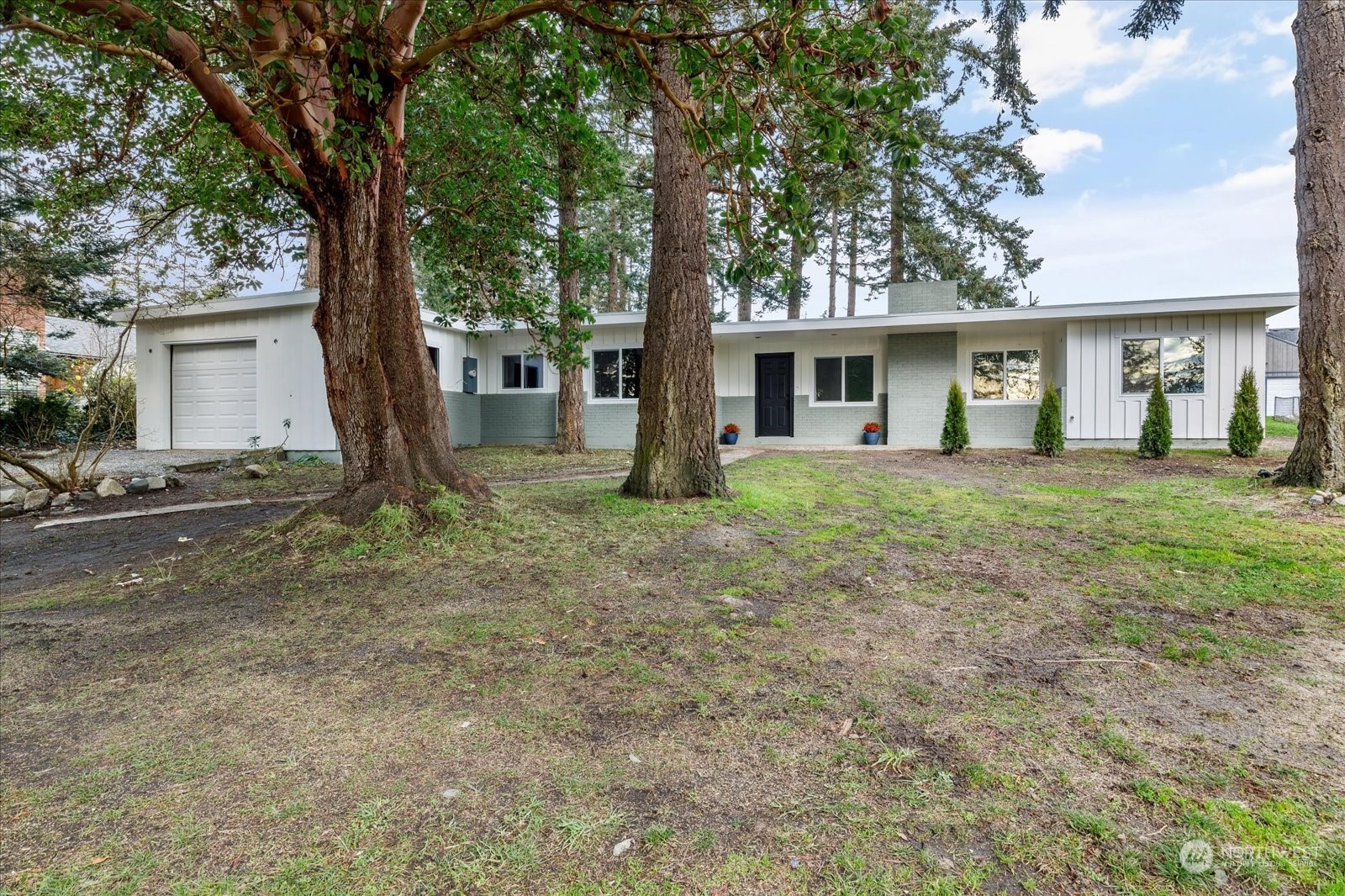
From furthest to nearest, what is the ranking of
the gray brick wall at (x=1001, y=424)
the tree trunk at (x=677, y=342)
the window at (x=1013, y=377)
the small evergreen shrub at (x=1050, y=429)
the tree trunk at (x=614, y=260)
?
1. the tree trunk at (x=614, y=260)
2. the window at (x=1013, y=377)
3. the gray brick wall at (x=1001, y=424)
4. the small evergreen shrub at (x=1050, y=429)
5. the tree trunk at (x=677, y=342)

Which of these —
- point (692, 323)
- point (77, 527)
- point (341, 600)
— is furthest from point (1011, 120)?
point (77, 527)

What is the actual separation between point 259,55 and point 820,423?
41.9 ft

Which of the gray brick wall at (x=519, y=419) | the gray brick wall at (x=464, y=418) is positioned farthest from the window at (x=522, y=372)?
the gray brick wall at (x=464, y=418)

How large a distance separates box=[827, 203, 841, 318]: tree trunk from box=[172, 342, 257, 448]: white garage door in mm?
17224

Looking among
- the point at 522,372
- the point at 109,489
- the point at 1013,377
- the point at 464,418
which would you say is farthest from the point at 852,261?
the point at 109,489

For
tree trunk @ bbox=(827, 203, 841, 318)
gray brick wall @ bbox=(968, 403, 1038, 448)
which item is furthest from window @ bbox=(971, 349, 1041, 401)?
tree trunk @ bbox=(827, 203, 841, 318)

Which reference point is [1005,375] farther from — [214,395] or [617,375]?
[214,395]

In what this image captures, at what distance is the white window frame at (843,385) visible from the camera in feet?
47.5

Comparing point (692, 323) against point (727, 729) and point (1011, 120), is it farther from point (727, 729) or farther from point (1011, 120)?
point (1011, 120)

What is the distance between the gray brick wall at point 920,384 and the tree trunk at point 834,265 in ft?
26.5

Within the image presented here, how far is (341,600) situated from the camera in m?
3.75

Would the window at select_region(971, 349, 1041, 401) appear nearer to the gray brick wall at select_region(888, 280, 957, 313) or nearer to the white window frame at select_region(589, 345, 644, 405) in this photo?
the gray brick wall at select_region(888, 280, 957, 313)

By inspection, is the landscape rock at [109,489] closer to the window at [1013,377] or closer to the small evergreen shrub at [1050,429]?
the small evergreen shrub at [1050,429]

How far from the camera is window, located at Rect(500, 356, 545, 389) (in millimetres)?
15805
